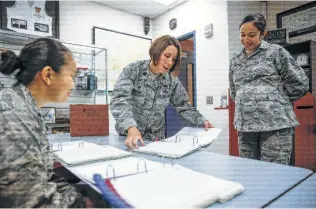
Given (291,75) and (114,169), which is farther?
(291,75)

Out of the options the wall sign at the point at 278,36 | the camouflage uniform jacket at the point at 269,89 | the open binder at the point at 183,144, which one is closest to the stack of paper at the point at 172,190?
the open binder at the point at 183,144

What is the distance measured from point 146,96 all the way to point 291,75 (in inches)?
32.0

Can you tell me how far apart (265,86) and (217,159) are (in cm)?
61

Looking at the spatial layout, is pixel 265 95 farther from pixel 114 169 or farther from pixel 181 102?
pixel 114 169

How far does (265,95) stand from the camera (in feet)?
4.20

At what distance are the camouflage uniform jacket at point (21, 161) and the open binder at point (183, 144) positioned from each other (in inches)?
16.6

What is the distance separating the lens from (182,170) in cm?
65

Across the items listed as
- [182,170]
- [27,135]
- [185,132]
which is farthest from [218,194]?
[185,132]

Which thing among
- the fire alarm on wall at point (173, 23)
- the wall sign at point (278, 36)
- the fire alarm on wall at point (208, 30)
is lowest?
the wall sign at point (278, 36)

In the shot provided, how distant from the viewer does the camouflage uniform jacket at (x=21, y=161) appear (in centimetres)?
52

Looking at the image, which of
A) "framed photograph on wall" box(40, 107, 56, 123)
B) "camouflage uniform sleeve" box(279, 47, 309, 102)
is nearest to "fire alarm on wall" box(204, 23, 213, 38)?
"camouflage uniform sleeve" box(279, 47, 309, 102)

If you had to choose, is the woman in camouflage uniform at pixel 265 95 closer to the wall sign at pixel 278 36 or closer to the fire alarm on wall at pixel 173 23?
the wall sign at pixel 278 36

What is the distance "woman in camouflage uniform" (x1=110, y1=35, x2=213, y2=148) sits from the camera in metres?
1.33

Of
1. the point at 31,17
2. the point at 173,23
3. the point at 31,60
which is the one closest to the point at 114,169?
the point at 31,60
